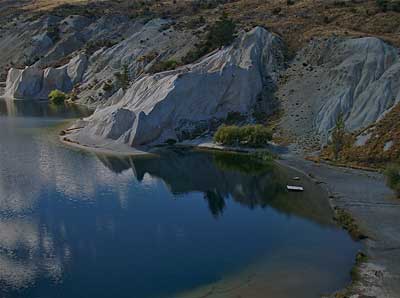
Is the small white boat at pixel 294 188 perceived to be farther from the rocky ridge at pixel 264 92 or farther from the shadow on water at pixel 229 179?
the rocky ridge at pixel 264 92

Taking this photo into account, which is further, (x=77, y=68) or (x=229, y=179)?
(x=77, y=68)

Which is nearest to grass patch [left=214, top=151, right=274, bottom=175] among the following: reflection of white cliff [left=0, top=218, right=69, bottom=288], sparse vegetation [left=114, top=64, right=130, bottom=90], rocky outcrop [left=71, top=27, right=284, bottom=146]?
rocky outcrop [left=71, top=27, right=284, bottom=146]

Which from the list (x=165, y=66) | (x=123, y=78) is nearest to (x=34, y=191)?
(x=165, y=66)

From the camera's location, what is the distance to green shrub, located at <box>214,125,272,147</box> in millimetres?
63812

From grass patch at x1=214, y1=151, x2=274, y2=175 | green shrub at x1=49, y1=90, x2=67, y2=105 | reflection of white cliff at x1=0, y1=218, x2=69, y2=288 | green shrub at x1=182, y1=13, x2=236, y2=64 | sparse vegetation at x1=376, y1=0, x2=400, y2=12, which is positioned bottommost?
green shrub at x1=49, y1=90, x2=67, y2=105

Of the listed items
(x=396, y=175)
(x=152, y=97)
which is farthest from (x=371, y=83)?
(x=152, y=97)

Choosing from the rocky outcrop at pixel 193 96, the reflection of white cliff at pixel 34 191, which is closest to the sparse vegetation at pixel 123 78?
the rocky outcrop at pixel 193 96

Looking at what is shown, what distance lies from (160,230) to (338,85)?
37.8 meters

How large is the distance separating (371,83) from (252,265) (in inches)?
1554

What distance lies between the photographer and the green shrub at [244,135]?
6381 cm

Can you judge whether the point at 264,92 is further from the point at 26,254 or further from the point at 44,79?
the point at 44,79

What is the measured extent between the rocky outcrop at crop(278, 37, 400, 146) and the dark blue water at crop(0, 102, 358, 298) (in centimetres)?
1076

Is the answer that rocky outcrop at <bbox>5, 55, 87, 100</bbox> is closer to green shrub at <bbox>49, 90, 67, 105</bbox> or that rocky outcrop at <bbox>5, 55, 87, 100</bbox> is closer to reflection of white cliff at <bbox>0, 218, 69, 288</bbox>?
green shrub at <bbox>49, 90, 67, 105</bbox>

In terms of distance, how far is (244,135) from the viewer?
6481 centimetres
